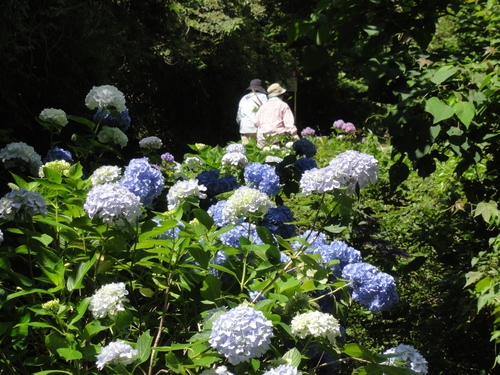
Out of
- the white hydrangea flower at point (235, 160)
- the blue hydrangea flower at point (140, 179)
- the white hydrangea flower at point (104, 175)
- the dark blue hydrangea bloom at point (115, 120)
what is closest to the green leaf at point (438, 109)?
the white hydrangea flower at point (235, 160)

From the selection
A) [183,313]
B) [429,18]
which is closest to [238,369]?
[183,313]

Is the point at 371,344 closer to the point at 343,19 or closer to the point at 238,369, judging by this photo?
the point at 343,19

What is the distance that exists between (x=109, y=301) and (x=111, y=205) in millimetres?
241

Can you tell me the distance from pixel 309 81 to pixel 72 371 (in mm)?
18308

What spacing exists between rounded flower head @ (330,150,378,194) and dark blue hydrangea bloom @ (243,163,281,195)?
0.56 meters

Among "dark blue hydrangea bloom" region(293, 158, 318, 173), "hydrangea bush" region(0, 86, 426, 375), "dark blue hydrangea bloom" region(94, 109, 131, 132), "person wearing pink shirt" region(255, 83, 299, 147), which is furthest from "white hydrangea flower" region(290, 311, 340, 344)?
"person wearing pink shirt" region(255, 83, 299, 147)

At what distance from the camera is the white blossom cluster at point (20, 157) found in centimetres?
243

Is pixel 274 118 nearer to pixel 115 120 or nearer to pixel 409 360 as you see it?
pixel 115 120

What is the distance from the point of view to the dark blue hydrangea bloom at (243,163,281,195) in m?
2.43

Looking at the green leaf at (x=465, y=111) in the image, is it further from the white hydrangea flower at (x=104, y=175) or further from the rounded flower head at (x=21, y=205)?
the rounded flower head at (x=21, y=205)

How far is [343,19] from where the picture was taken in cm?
259

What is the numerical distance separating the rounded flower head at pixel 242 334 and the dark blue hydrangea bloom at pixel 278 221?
80 cm

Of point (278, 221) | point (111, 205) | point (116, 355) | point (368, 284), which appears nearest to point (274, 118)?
point (278, 221)

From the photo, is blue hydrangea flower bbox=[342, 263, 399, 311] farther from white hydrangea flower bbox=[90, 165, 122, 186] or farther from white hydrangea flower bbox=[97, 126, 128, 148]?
white hydrangea flower bbox=[97, 126, 128, 148]
